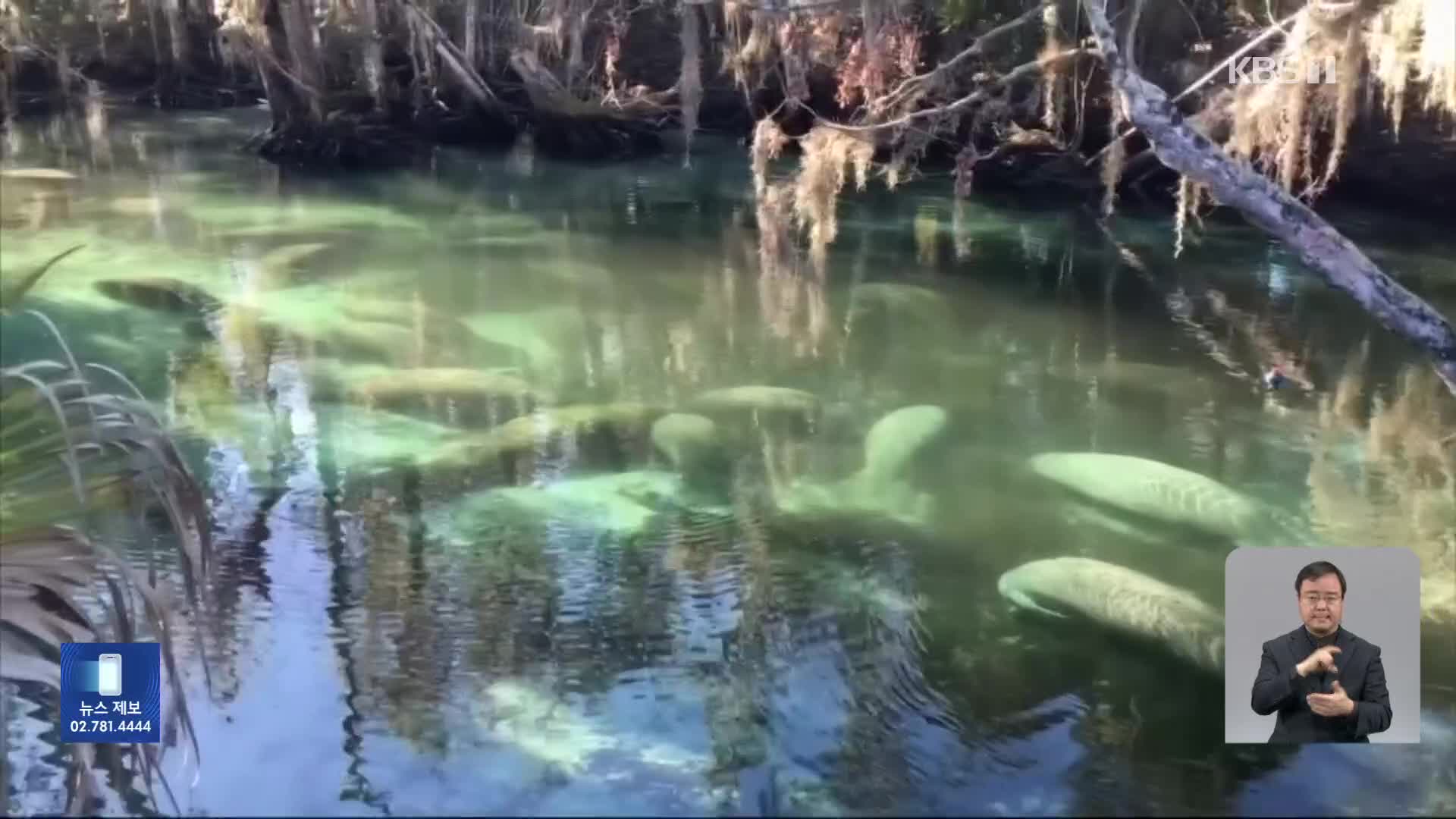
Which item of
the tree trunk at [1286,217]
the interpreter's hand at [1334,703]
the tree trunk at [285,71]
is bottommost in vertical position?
the interpreter's hand at [1334,703]

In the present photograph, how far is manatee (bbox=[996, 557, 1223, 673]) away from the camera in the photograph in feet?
9.58

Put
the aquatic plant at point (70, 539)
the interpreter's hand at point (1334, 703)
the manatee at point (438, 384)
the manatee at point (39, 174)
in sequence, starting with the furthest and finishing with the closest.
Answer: the manatee at point (39, 174), the manatee at point (438, 384), the interpreter's hand at point (1334, 703), the aquatic plant at point (70, 539)

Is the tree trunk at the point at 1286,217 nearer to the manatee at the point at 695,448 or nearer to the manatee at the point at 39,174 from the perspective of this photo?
the manatee at the point at 695,448

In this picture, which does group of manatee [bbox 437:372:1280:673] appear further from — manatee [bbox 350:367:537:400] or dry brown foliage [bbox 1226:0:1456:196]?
dry brown foliage [bbox 1226:0:1456:196]

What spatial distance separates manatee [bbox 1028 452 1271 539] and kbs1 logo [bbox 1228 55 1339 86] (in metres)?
1.53

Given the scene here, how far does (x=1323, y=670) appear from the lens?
224cm

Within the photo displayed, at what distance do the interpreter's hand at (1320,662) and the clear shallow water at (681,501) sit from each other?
12.4 inches

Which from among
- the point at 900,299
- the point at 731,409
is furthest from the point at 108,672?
the point at 900,299

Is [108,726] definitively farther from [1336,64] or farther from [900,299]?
[900,299]

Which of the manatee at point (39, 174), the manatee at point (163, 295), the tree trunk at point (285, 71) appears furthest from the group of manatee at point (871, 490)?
the tree trunk at point (285, 71)

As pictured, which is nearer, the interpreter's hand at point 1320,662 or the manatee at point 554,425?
the interpreter's hand at point 1320,662

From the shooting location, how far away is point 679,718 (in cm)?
268

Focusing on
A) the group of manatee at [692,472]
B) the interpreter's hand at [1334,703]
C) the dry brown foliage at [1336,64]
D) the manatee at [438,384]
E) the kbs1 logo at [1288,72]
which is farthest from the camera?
the manatee at [438,384]

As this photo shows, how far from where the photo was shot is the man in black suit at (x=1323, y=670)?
222cm
